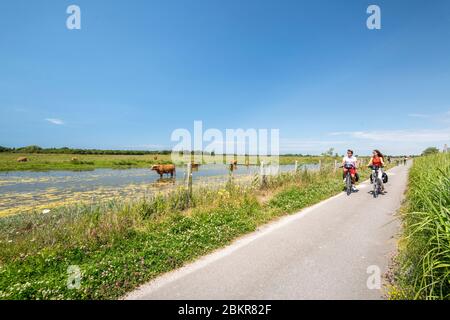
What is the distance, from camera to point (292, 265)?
4.19 metres

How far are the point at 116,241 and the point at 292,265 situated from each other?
3.99 meters

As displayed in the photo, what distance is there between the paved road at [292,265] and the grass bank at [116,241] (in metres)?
0.45

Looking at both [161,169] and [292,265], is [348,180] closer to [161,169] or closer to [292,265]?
[292,265]

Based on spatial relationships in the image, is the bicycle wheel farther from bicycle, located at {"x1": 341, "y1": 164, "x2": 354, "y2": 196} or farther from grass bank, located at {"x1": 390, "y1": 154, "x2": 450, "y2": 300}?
grass bank, located at {"x1": 390, "y1": 154, "x2": 450, "y2": 300}

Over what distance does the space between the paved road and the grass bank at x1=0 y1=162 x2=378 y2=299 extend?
445mm

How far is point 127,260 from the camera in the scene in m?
4.23

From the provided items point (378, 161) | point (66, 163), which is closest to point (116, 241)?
point (378, 161)

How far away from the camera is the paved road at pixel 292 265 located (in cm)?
337

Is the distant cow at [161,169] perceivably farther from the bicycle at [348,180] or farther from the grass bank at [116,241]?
the bicycle at [348,180]

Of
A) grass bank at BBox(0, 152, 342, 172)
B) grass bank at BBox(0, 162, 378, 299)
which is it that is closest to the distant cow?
grass bank at BBox(0, 152, 342, 172)

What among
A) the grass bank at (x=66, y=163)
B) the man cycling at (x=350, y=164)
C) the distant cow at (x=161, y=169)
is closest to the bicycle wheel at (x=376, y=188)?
the man cycling at (x=350, y=164)

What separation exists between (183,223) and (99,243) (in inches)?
82.3
